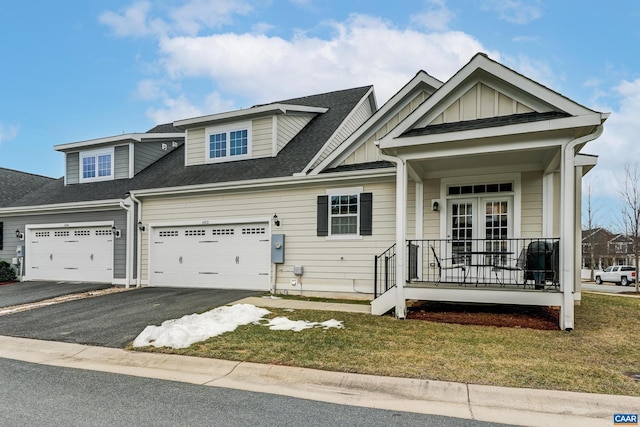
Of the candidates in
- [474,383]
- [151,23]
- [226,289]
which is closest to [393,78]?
[151,23]

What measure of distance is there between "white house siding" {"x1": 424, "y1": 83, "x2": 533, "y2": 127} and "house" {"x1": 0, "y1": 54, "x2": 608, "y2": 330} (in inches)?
0.8

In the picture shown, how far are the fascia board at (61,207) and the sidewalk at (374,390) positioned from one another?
818 centimetres

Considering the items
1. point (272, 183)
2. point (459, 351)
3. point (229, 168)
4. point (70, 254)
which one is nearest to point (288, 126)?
point (229, 168)

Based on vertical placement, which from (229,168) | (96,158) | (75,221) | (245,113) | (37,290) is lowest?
(37,290)

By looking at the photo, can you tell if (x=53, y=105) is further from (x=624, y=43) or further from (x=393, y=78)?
(x=624, y=43)

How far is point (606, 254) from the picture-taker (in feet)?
127

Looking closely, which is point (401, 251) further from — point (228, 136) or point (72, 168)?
point (72, 168)

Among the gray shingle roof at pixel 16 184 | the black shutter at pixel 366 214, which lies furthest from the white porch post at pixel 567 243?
the gray shingle roof at pixel 16 184

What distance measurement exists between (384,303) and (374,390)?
375 centimetres

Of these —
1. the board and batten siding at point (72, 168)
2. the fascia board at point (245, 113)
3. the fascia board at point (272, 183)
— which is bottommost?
the fascia board at point (272, 183)

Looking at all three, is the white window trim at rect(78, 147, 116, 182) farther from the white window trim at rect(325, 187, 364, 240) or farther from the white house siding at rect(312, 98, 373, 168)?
the white window trim at rect(325, 187, 364, 240)

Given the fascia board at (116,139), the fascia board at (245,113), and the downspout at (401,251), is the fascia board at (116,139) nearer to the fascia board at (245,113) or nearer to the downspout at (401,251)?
the fascia board at (245,113)

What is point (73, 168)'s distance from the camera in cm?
1650

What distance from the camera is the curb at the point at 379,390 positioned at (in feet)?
12.5
